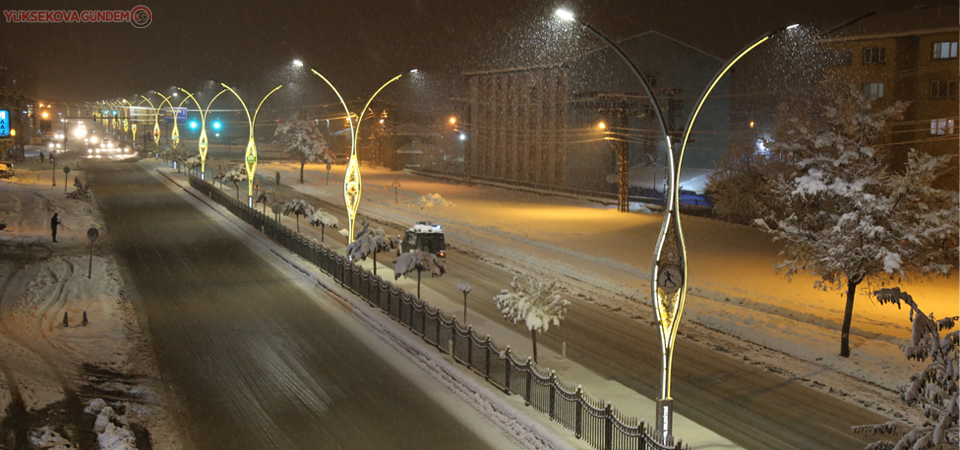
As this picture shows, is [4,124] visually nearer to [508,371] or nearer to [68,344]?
[68,344]

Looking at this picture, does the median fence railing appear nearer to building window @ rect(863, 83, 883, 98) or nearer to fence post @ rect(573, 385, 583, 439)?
fence post @ rect(573, 385, 583, 439)

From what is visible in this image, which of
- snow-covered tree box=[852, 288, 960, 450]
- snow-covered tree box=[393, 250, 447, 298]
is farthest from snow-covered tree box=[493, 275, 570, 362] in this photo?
snow-covered tree box=[852, 288, 960, 450]

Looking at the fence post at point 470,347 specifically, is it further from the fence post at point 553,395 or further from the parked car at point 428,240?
the parked car at point 428,240

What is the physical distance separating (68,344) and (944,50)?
45832mm

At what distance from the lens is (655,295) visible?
39.4ft

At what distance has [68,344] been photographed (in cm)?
1817

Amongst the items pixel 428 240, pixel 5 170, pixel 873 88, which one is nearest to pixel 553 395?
pixel 428 240

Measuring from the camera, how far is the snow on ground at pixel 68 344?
1370 centimetres

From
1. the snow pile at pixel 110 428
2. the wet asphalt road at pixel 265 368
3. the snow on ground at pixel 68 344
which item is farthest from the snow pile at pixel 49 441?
the wet asphalt road at pixel 265 368

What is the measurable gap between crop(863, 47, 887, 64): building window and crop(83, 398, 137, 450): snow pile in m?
46.4

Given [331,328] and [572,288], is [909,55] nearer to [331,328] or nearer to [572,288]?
[572,288]

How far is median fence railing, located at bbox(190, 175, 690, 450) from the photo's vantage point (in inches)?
461

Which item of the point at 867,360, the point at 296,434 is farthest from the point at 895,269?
the point at 296,434

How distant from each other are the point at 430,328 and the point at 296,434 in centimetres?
604
